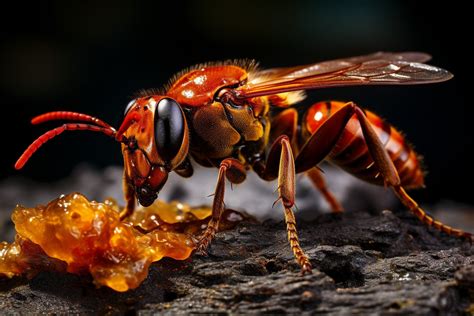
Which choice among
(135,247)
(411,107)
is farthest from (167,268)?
(411,107)

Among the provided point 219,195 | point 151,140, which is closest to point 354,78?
point 219,195

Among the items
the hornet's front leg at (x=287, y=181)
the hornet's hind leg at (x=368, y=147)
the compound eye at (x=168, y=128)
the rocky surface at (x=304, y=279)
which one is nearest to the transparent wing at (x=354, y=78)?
the hornet's hind leg at (x=368, y=147)

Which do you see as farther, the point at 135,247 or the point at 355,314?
the point at 135,247

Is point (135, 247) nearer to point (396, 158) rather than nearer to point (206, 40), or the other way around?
point (396, 158)

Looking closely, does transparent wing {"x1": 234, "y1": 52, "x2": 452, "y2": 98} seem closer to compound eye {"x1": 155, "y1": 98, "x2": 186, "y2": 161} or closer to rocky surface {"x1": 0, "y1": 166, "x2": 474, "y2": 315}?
compound eye {"x1": 155, "y1": 98, "x2": 186, "y2": 161}

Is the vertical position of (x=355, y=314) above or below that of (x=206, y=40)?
below

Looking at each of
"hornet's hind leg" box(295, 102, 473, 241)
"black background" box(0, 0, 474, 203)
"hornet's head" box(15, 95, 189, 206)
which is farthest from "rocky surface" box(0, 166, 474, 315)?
"black background" box(0, 0, 474, 203)
